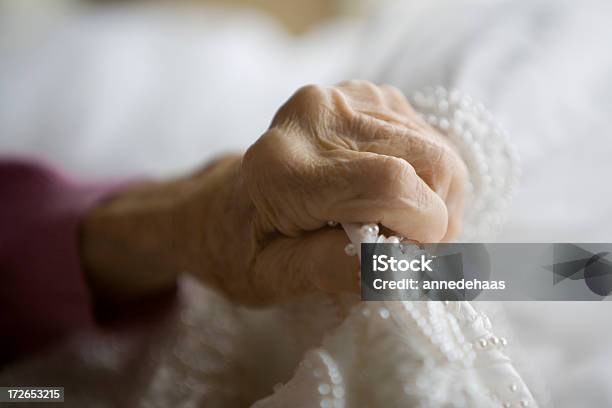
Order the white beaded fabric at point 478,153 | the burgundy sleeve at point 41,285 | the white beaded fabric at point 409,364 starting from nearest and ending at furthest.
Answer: the white beaded fabric at point 409,364
the white beaded fabric at point 478,153
the burgundy sleeve at point 41,285

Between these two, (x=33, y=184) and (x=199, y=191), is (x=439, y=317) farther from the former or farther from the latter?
(x=33, y=184)

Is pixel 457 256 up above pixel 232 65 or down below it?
below

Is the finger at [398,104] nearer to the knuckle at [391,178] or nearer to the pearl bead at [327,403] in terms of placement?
the knuckle at [391,178]

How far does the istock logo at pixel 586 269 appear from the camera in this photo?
1.39ft

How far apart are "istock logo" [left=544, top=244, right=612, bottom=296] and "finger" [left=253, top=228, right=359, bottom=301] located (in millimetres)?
138

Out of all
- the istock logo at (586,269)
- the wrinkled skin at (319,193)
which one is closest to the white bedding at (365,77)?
the istock logo at (586,269)

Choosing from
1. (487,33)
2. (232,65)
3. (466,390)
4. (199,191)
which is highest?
(232,65)

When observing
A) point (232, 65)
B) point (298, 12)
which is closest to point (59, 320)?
point (232, 65)

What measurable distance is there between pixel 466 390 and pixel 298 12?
1400 mm

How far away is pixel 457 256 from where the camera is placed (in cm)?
39

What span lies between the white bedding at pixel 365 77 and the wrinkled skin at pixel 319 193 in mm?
161

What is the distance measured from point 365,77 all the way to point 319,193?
0.37 meters

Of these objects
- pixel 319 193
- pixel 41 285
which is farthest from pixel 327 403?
pixel 41 285
